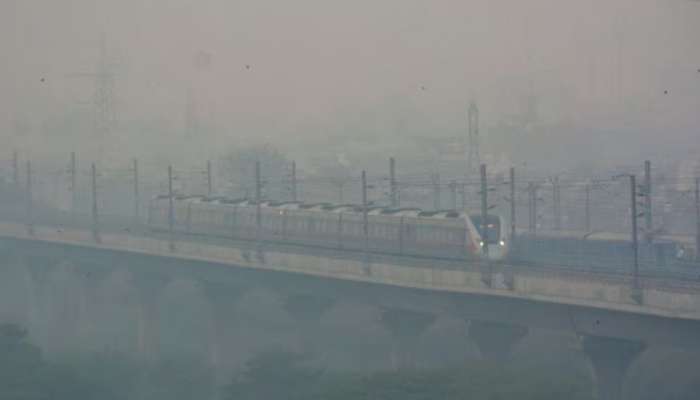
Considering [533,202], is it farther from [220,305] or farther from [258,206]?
[220,305]

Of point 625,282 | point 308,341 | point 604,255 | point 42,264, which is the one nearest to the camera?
point 625,282

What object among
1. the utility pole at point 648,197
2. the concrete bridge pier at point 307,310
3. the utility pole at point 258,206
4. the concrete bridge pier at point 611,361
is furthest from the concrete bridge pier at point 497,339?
the utility pole at point 258,206

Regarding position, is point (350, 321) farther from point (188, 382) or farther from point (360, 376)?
point (360, 376)

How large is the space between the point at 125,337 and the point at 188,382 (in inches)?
423

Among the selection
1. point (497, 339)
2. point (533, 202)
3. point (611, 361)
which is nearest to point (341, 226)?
Answer: point (533, 202)

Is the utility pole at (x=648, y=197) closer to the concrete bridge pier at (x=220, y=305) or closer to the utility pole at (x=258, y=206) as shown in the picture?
the utility pole at (x=258, y=206)

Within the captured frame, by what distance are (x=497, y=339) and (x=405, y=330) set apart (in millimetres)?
5123

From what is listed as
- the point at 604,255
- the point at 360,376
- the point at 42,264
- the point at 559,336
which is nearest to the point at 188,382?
the point at 360,376

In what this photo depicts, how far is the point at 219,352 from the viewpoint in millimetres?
36656

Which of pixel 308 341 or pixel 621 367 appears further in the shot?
pixel 308 341

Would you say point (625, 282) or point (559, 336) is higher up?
point (625, 282)

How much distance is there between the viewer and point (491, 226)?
3609 centimetres

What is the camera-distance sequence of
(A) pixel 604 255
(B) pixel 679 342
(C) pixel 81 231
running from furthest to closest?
Answer: (C) pixel 81 231
(A) pixel 604 255
(B) pixel 679 342

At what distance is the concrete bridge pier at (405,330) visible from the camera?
108 feet
